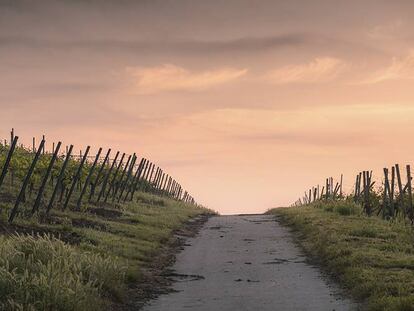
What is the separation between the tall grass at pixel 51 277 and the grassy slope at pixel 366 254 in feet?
16.5

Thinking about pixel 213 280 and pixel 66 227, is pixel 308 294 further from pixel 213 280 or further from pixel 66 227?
pixel 66 227

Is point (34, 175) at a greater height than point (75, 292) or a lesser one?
greater

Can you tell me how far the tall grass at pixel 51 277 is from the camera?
10055 millimetres

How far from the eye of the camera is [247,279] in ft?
47.5

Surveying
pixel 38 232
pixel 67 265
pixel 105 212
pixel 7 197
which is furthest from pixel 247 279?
pixel 7 197

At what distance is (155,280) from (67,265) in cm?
325

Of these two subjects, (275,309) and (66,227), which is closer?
(275,309)

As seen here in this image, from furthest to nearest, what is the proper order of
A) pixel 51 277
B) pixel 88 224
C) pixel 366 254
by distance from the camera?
pixel 88 224 → pixel 366 254 → pixel 51 277

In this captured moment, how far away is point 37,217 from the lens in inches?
867

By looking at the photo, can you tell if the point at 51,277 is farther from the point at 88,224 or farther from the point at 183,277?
the point at 88,224

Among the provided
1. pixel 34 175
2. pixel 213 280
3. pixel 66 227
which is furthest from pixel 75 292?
pixel 34 175

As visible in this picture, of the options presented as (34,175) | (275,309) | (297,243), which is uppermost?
(34,175)

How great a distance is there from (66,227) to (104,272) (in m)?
7.76

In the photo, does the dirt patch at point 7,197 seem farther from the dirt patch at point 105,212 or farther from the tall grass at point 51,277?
the tall grass at point 51,277
